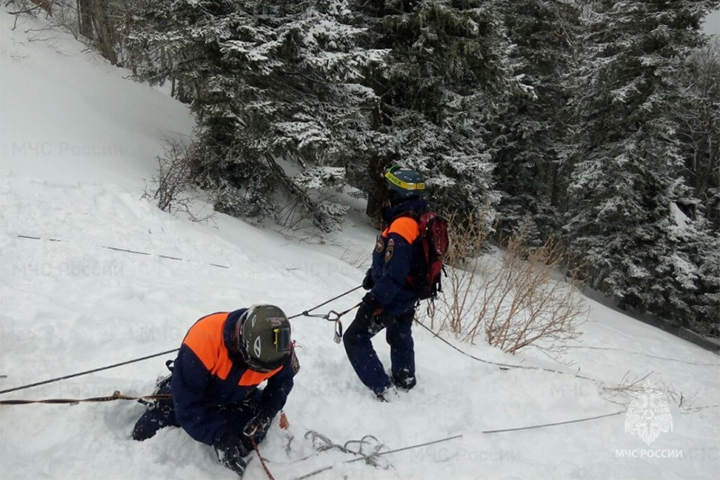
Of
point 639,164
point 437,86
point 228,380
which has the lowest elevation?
point 228,380

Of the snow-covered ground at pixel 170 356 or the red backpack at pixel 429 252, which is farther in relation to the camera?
the red backpack at pixel 429 252

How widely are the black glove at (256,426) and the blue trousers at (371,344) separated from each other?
3.54 feet

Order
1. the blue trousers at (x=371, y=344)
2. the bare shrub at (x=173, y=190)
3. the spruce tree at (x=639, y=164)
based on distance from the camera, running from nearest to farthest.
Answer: the blue trousers at (x=371, y=344)
the bare shrub at (x=173, y=190)
the spruce tree at (x=639, y=164)

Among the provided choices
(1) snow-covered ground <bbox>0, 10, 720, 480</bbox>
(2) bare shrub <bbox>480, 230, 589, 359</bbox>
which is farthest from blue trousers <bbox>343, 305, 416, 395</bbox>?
(2) bare shrub <bbox>480, 230, 589, 359</bbox>

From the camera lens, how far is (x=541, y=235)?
19.0 metres

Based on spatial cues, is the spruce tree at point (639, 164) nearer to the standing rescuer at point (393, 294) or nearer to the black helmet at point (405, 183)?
the standing rescuer at point (393, 294)

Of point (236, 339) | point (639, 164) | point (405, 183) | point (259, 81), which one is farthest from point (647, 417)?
point (639, 164)

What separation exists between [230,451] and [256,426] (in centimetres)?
19

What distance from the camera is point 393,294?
3553mm

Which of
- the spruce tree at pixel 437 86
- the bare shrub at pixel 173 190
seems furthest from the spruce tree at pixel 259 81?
the spruce tree at pixel 437 86

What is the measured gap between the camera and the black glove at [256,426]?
2.75 meters

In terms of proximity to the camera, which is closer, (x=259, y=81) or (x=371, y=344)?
(x=371, y=344)

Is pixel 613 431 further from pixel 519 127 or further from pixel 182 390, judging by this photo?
pixel 519 127

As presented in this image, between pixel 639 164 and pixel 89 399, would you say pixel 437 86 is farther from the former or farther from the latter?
pixel 89 399
